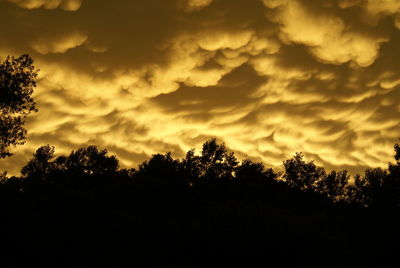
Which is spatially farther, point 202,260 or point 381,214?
point 381,214

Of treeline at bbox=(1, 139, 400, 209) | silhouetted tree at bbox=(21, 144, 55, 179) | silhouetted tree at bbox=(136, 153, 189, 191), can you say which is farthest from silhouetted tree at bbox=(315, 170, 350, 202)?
silhouetted tree at bbox=(21, 144, 55, 179)

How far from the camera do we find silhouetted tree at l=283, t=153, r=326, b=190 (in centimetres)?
11569

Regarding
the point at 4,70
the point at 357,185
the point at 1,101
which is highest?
the point at 357,185

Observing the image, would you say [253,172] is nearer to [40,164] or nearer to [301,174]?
[301,174]

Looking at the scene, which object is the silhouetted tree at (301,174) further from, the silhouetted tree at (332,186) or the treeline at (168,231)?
the treeline at (168,231)

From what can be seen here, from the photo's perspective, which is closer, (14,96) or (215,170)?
(14,96)

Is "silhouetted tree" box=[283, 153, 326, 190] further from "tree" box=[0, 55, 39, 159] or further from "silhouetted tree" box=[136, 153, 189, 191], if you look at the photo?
"tree" box=[0, 55, 39, 159]

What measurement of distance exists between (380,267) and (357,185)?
87382mm

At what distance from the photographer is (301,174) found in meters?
117

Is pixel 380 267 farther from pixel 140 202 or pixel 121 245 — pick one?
pixel 140 202

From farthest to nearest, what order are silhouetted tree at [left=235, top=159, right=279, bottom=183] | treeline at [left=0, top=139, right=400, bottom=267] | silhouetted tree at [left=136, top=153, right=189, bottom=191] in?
silhouetted tree at [left=235, top=159, right=279, bottom=183], silhouetted tree at [left=136, top=153, right=189, bottom=191], treeline at [left=0, top=139, right=400, bottom=267]

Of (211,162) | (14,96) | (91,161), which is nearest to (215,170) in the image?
(211,162)

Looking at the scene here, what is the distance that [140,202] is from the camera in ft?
165

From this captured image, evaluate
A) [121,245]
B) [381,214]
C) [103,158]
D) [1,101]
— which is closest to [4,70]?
[1,101]
